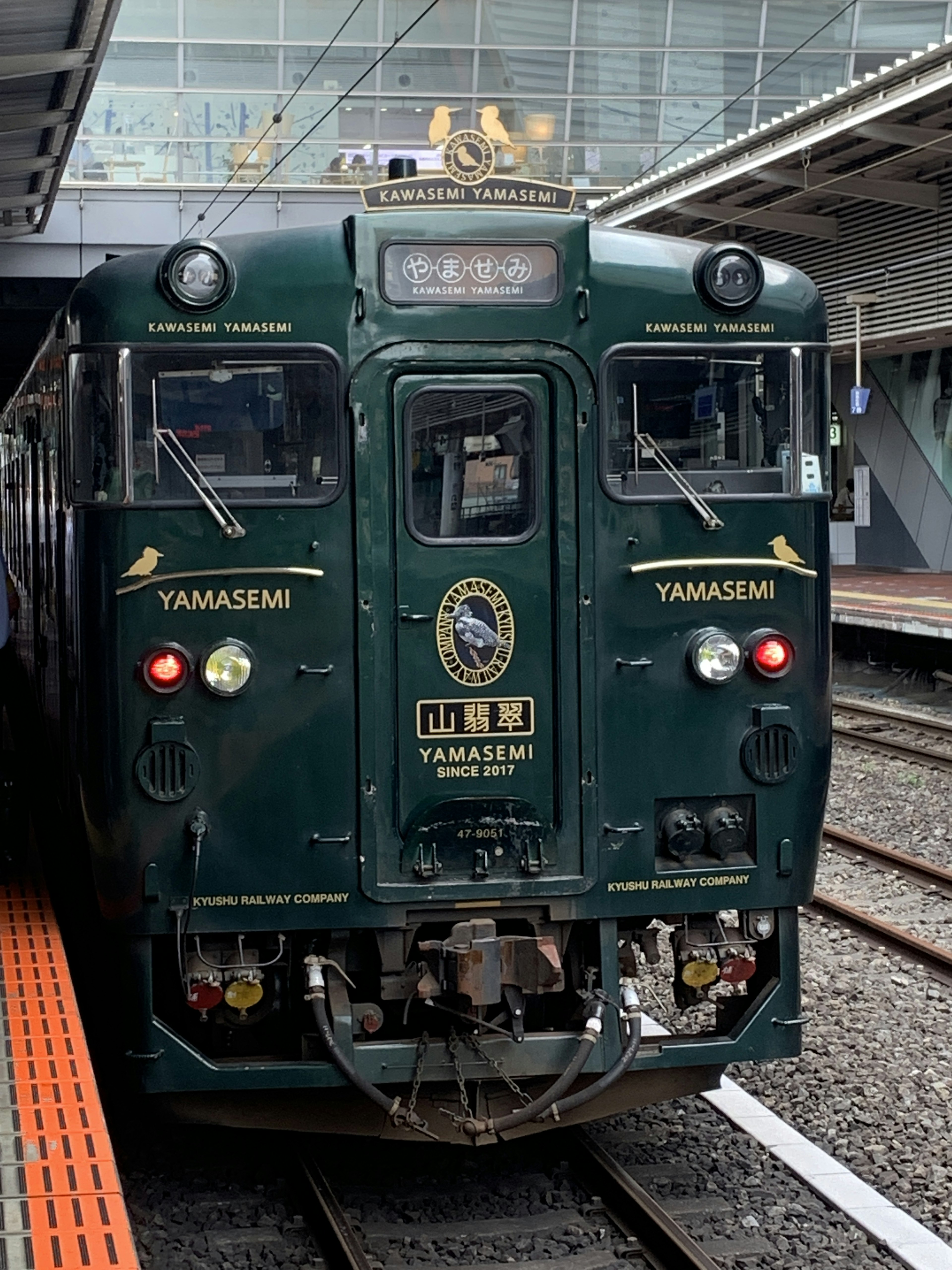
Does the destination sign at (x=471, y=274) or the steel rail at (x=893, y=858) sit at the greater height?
the destination sign at (x=471, y=274)

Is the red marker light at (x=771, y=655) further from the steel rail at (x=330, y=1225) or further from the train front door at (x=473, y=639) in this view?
the steel rail at (x=330, y=1225)

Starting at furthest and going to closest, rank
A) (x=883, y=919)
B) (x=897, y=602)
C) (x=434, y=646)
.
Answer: (x=897, y=602) → (x=883, y=919) → (x=434, y=646)

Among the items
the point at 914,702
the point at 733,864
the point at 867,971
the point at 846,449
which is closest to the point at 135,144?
the point at 846,449

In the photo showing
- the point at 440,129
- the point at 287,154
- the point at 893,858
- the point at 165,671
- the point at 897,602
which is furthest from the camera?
the point at 287,154

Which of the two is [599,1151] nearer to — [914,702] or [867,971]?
[867,971]

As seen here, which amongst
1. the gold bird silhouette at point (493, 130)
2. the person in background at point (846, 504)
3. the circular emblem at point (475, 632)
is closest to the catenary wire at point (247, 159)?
the person in background at point (846, 504)

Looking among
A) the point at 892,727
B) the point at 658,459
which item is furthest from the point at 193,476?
the point at 892,727

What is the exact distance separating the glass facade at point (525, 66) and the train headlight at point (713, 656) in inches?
1068

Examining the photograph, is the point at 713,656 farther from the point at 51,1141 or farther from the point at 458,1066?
the point at 51,1141

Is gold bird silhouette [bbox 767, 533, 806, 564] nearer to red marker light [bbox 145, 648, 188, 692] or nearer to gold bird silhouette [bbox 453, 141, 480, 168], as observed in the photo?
gold bird silhouette [bbox 453, 141, 480, 168]

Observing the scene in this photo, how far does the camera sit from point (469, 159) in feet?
19.9

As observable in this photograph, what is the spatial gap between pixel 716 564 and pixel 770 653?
14.6 inches

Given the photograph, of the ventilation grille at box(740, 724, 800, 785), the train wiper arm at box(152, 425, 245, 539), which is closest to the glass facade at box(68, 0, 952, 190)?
the train wiper arm at box(152, 425, 245, 539)

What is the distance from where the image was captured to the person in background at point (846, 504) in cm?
3372
